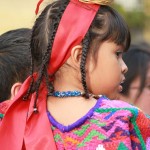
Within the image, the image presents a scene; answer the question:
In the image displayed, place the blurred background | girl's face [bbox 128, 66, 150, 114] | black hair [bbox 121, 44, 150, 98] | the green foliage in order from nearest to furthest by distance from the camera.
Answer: girl's face [bbox 128, 66, 150, 114], black hair [bbox 121, 44, 150, 98], the blurred background, the green foliage

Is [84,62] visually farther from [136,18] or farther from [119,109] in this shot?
[136,18]

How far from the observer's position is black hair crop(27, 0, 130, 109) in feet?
9.99

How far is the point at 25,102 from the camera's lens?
3166 millimetres

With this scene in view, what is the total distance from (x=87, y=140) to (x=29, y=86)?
17.8 inches

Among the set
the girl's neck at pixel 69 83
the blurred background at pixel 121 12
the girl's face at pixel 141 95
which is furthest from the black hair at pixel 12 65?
the blurred background at pixel 121 12

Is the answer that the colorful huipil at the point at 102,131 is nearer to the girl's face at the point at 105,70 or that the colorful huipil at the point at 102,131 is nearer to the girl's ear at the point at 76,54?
the girl's face at the point at 105,70

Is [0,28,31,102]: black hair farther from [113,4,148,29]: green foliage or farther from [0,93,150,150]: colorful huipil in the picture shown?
[113,4,148,29]: green foliage

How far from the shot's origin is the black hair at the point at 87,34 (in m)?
3.04

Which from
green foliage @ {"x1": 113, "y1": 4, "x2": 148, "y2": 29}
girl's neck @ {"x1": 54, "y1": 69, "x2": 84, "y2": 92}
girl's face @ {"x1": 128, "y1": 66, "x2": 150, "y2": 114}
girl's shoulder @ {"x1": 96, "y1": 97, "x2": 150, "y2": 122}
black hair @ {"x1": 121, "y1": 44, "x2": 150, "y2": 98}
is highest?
girl's neck @ {"x1": 54, "y1": 69, "x2": 84, "y2": 92}

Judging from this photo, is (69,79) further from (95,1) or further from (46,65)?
(95,1)

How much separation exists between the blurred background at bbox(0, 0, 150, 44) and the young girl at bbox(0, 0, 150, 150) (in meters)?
10.7

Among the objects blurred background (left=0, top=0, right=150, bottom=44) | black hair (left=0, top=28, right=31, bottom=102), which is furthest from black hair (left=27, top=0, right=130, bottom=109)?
blurred background (left=0, top=0, right=150, bottom=44)

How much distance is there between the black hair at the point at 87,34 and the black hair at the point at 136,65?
2316 mm

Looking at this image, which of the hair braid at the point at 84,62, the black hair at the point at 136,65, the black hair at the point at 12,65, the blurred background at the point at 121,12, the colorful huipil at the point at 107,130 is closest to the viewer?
→ the colorful huipil at the point at 107,130
